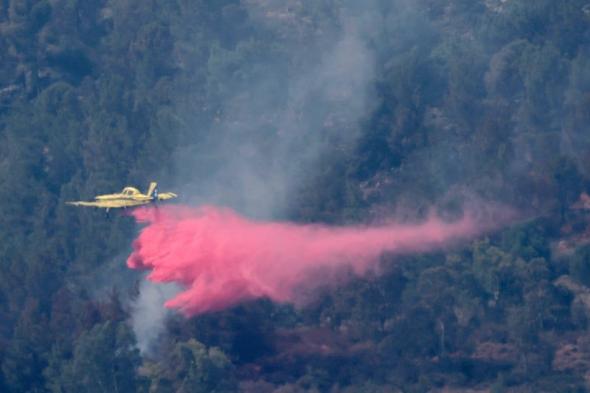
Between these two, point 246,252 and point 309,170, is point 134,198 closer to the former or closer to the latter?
point 246,252

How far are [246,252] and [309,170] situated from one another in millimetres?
15451

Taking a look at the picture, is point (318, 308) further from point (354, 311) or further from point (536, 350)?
point (536, 350)

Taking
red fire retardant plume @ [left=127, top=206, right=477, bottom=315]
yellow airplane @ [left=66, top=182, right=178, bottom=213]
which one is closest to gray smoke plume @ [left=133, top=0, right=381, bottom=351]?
red fire retardant plume @ [left=127, top=206, right=477, bottom=315]

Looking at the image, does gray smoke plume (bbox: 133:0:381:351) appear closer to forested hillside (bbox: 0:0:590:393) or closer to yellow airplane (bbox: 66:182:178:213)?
forested hillside (bbox: 0:0:590:393)

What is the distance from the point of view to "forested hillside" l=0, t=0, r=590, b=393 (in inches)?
2960

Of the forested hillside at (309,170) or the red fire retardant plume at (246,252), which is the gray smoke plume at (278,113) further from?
the red fire retardant plume at (246,252)

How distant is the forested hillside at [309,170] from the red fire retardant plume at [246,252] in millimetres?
1305

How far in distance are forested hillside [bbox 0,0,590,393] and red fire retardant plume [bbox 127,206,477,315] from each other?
130cm

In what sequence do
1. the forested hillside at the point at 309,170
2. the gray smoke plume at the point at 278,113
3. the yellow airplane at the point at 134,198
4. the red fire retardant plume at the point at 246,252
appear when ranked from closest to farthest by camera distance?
the yellow airplane at the point at 134,198 → the forested hillside at the point at 309,170 → the red fire retardant plume at the point at 246,252 → the gray smoke plume at the point at 278,113

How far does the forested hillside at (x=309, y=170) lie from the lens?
75.2 metres

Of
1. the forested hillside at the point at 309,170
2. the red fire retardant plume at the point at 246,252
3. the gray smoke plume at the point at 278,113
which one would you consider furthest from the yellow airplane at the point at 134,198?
the gray smoke plume at the point at 278,113

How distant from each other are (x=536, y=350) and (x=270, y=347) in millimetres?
16757

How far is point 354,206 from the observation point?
280ft

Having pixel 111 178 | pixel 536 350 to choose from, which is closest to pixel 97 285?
pixel 111 178
